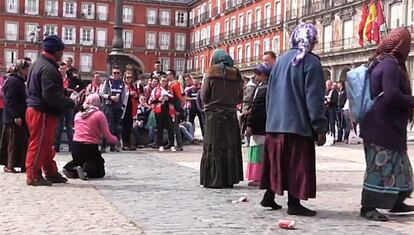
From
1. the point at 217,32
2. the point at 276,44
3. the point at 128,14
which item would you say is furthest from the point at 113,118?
the point at 128,14

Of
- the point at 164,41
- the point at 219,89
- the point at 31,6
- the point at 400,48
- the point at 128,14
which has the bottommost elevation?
the point at 219,89

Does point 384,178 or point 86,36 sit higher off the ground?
point 86,36

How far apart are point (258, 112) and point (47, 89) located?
8.36 ft

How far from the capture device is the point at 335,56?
44312 millimetres

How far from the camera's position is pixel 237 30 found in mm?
65125

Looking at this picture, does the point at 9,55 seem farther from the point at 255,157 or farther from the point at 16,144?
the point at 255,157

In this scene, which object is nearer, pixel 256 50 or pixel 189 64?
pixel 256 50

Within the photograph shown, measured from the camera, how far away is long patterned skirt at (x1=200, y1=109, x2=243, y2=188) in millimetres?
8055

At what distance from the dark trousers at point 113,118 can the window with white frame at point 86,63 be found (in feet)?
208

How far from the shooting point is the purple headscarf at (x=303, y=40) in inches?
244

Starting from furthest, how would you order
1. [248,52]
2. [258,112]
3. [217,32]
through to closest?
[217,32] < [248,52] < [258,112]

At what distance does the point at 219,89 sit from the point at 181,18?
7284 cm

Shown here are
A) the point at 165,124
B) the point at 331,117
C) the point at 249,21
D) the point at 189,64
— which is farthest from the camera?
the point at 189,64

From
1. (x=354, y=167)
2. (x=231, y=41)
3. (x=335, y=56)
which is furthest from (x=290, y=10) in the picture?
(x=354, y=167)
